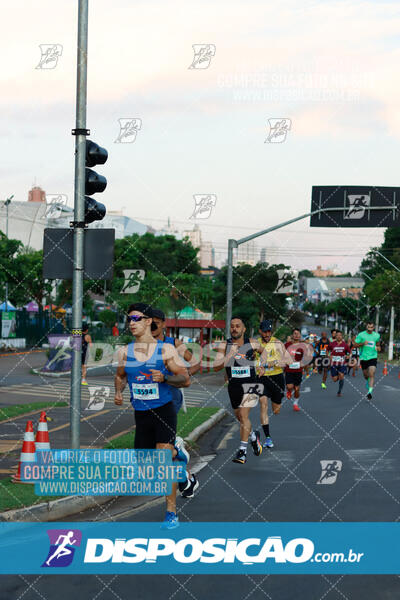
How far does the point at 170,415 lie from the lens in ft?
23.6

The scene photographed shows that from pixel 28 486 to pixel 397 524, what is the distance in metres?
3.81

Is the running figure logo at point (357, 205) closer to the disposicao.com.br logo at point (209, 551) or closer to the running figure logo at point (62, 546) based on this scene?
the disposicao.com.br logo at point (209, 551)

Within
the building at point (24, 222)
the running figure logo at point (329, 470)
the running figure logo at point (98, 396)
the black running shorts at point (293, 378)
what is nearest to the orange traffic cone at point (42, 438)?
the running figure logo at point (329, 470)

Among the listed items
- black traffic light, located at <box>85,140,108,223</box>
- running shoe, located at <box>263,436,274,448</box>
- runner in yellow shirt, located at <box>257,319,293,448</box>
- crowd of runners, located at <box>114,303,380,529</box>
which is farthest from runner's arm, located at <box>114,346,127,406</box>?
running shoe, located at <box>263,436,274,448</box>

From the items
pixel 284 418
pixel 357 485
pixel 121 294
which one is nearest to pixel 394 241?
pixel 121 294

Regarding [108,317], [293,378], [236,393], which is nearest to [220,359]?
[236,393]

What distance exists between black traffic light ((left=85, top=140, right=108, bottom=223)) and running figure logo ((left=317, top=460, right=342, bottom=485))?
→ 396cm

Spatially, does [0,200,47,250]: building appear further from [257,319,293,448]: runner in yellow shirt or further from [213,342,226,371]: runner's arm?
[213,342,226,371]: runner's arm

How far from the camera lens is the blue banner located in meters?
5.91

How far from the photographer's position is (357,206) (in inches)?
808

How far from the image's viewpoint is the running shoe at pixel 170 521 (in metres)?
6.89

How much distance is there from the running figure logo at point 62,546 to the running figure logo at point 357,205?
15172 millimetres

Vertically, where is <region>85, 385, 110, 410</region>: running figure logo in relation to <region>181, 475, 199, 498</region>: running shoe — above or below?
below
